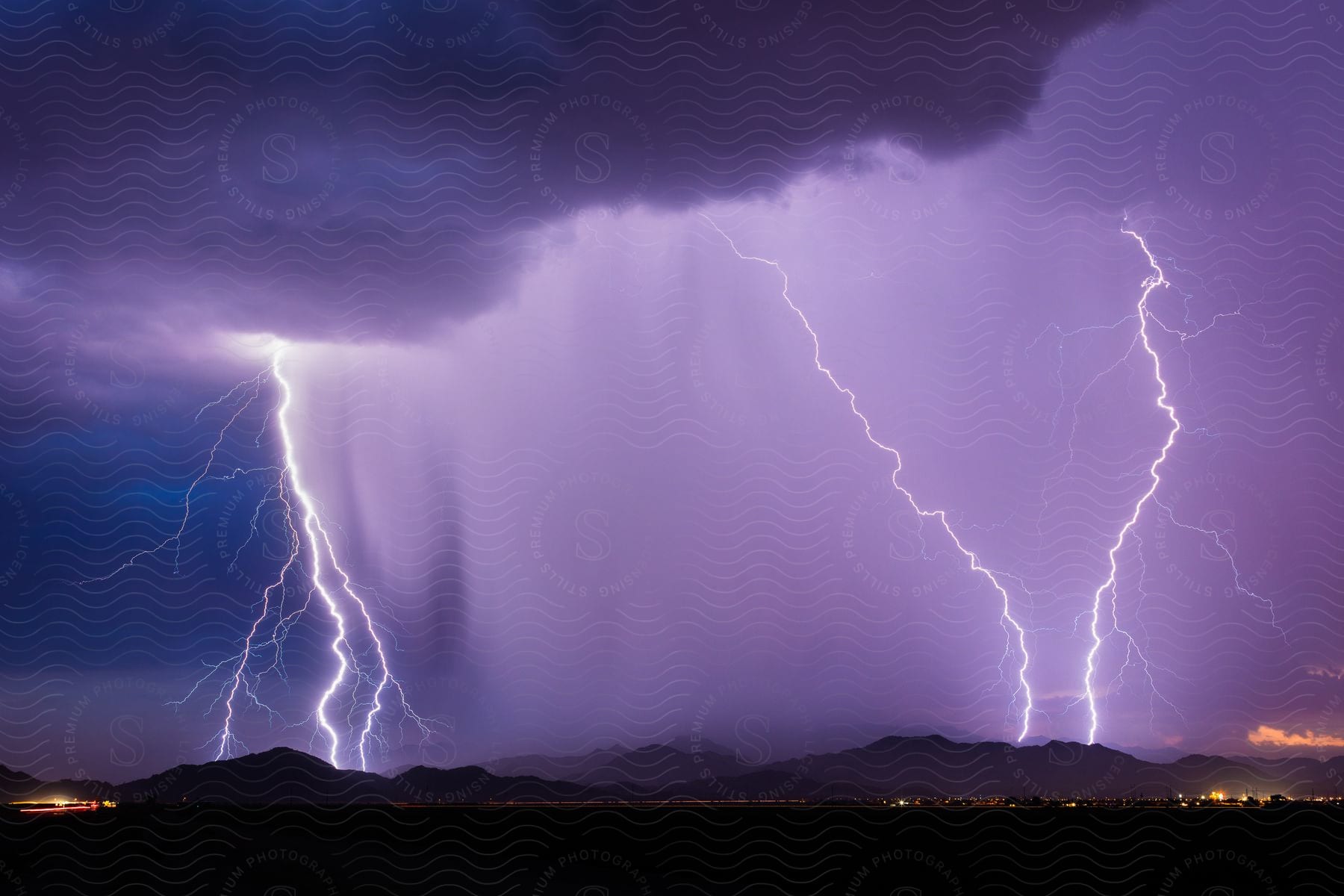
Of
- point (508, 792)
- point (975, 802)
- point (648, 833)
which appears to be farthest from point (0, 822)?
point (975, 802)

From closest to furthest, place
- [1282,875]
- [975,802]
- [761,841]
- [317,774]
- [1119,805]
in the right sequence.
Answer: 1. [761,841]
2. [1282,875]
3. [975,802]
4. [1119,805]
5. [317,774]

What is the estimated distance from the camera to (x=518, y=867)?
1214cm

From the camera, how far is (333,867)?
1213cm

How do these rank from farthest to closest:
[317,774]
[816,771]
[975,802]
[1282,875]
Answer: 1. [816,771]
2. [317,774]
3. [975,802]
4. [1282,875]

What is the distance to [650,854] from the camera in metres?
12.0

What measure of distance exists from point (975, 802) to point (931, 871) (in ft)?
7.91

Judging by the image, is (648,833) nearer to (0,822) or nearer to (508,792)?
(508,792)

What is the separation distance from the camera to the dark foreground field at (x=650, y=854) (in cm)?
1180

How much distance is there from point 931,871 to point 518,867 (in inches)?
204

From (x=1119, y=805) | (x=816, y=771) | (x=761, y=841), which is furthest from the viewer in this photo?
(x=816, y=771)

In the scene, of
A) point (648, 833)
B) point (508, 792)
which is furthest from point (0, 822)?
point (648, 833)

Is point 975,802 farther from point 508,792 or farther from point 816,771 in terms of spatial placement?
point 816,771

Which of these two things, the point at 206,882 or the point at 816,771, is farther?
the point at 816,771

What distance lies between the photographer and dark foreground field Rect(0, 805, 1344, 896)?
464 inches
